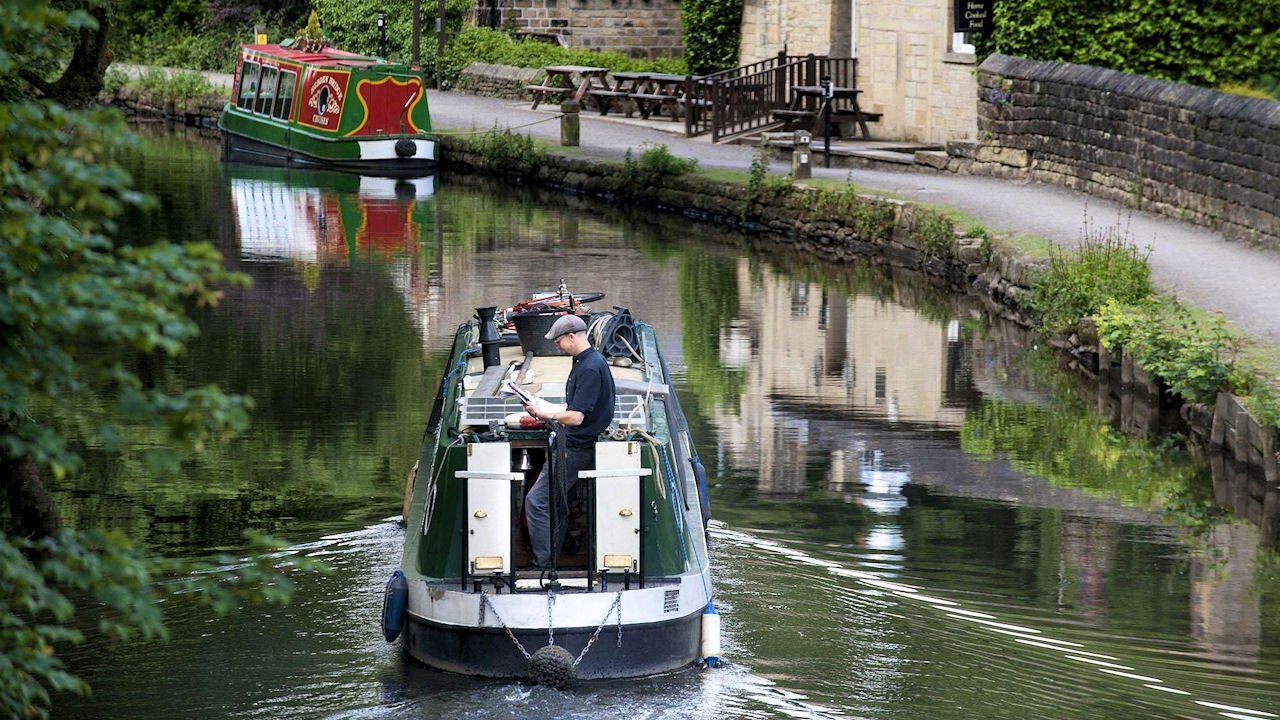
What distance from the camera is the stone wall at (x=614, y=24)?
1731 inches

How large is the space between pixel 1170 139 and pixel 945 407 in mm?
6612

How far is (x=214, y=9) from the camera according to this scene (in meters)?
51.0

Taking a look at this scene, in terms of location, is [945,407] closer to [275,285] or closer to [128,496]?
[128,496]

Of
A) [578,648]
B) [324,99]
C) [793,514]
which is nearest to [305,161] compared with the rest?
[324,99]

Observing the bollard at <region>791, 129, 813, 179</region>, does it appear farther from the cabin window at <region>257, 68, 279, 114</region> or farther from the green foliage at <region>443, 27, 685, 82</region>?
the cabin window at <region>257, 68, 279, 114</region>

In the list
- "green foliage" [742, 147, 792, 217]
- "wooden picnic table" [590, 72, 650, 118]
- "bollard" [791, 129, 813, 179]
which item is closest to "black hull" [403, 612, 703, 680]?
"bollard" [791, 129, 813, 179]

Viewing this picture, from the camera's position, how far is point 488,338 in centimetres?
1110

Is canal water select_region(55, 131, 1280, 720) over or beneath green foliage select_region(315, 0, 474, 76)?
beneath

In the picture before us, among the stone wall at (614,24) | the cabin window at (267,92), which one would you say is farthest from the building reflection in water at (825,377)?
the stone wall at (614,24)

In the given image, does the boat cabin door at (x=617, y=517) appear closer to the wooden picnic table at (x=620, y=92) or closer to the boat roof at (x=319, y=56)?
the boat roof at (x=319, y=56)

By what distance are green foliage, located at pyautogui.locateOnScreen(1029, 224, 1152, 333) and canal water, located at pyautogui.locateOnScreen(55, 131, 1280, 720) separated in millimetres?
534

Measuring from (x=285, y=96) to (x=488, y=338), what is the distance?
27683 mm

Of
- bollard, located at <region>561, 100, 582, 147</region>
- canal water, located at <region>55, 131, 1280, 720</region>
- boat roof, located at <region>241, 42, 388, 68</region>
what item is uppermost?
boat roof, located at <region>241, 42, 388, 68</region>

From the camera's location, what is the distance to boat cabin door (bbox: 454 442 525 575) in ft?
29.1
